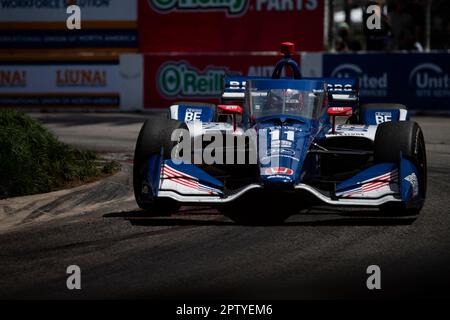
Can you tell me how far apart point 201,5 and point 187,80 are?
1.95m

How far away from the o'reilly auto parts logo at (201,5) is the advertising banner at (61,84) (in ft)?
5.56

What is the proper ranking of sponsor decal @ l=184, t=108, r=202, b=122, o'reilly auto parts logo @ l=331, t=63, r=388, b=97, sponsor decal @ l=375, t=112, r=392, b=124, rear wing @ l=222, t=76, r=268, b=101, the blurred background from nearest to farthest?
sponsor decal @ l=375, t=112, r=392, b=124, sponsor decal @ l=184, t=108, r=202, b=122, rear wing @ l=222, t=76, r=268, b=101, o'reilly auto parts logo @ l=331, t=63, r=388, b=97, the blurred background

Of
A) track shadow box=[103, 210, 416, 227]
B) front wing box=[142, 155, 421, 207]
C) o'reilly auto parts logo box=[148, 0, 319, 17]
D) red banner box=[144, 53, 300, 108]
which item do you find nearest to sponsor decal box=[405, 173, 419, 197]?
front wing box=[142, 155, 421, 207]

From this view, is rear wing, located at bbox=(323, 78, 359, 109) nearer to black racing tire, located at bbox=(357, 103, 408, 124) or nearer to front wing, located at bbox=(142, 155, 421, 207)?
black racing tire, located at bbox=(357, 103, 408, 124)

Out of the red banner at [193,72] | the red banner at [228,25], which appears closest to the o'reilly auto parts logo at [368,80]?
the red banner at [228,25]

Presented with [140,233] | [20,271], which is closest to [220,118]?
[140,233]

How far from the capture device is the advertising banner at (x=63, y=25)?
23641 millimetres

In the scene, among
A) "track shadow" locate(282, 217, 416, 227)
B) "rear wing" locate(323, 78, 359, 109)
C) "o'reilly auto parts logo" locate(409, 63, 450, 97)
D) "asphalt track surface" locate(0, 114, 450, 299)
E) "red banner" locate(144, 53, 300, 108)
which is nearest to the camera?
"asphalt track surface" locate(0, 114, 450, 299)

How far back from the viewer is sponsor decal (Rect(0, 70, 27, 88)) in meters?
23.5

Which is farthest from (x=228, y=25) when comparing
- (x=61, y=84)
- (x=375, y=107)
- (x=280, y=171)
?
(x=280, y=171)

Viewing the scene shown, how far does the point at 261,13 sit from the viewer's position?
916 inches

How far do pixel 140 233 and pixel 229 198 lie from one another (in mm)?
885

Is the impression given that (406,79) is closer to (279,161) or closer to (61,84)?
(61,84)

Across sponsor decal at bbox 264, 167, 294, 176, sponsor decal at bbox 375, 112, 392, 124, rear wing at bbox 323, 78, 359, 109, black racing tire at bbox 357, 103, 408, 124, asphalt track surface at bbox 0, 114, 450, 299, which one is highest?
rear wing at bbox 323, 78, 359, 109
